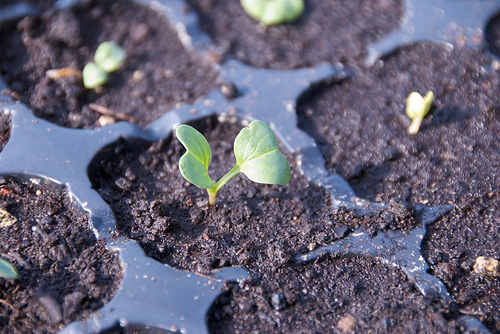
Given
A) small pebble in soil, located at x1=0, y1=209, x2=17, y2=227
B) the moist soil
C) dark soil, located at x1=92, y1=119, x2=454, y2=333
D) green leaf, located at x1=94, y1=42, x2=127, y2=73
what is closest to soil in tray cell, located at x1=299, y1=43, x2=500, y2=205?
the moist soil

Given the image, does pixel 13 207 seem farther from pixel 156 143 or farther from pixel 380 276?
pixel 380 276

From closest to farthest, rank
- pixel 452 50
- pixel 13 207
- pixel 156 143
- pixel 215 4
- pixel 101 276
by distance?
pixel 101 276 → pixel 13 207 → pixel 156 143 → pixel 452 50 → pixel 215 4

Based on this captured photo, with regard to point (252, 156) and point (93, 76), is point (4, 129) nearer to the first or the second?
point (93, 76)

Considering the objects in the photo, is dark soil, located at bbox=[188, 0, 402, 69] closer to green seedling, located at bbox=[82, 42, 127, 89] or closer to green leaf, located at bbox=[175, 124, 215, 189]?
green seedling, located at bbox=[82, 42, 127, 89]

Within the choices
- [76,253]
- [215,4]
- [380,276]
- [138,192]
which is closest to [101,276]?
[76,253]

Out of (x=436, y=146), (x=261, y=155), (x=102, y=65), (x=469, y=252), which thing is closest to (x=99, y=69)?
(x=102, y=65)

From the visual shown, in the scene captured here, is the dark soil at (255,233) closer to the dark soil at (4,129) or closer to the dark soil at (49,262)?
the dark soil at (49,262)

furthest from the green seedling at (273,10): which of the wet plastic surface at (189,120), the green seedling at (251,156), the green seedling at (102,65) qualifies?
the green seedling at (251,156)
